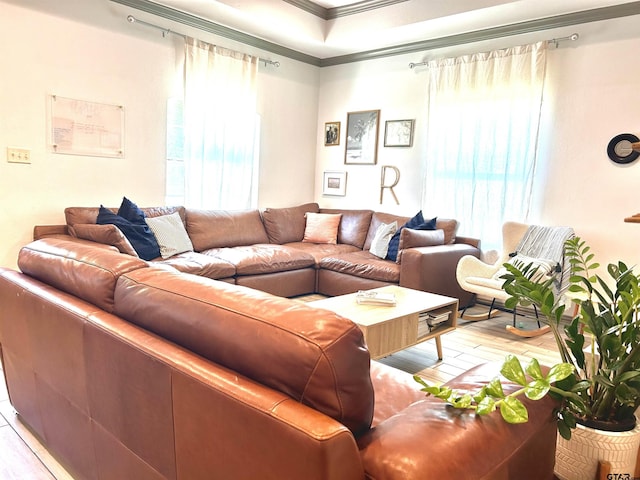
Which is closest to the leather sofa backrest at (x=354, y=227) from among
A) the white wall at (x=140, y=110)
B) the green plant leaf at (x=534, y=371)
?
the white wall at (x=140, y=110)

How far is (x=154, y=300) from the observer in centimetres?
124

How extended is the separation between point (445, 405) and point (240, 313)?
51 cm

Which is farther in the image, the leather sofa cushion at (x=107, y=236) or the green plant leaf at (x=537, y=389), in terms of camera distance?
the leather sofa cushion at (x=107, y=236)

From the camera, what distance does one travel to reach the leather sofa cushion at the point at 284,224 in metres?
4.92

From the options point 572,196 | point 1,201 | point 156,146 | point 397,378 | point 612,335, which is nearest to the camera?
point 612,335

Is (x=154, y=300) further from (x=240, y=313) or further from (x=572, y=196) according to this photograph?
(x=572, y=196)

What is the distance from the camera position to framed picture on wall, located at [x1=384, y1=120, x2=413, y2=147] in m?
4.91

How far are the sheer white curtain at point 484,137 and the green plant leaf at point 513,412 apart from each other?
11.5 ft

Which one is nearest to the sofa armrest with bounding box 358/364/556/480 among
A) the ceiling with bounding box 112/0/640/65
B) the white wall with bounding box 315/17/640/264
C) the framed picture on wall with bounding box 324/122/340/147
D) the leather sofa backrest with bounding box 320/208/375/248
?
the white wall with bounding box 315/17/640/264

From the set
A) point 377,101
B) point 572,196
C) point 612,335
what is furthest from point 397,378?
point 377,101

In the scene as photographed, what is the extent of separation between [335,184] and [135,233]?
2.67 metres

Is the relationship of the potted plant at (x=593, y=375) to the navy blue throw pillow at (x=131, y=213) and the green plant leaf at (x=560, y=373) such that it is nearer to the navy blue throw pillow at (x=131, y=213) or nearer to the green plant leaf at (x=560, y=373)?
the green plant leaf at (x=560, y=373)

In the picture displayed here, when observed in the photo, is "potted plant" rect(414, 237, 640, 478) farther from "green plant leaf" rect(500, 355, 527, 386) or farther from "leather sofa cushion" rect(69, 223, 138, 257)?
"leather sofa cushion" rect(69, 223, 138, 257)

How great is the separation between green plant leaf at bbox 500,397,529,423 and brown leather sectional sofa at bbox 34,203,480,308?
9.19ft
